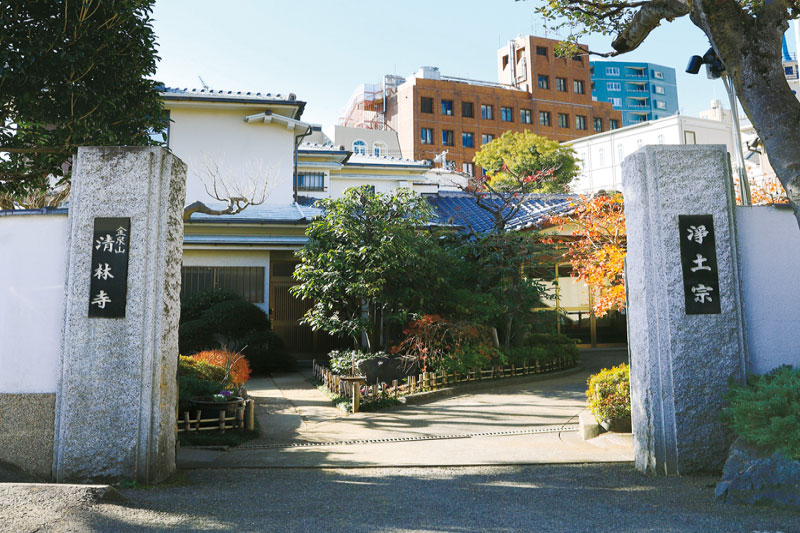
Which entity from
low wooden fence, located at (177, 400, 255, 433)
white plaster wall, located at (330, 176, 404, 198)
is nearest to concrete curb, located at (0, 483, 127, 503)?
low wooden fence, located at (177, 400, 255, 433)

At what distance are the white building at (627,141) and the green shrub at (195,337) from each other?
27.6 meters

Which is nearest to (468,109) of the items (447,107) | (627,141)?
(447,107)

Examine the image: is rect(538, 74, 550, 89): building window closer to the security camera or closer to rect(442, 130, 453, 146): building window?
rect(442, 130, 453, 146): building window

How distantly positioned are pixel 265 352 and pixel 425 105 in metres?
35.6

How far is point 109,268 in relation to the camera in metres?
5.11

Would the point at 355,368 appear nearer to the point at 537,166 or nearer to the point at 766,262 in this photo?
the point at 766,262

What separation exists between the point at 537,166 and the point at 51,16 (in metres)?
26.0

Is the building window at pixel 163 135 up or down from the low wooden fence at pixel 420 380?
up

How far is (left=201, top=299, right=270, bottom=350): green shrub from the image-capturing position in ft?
41.5

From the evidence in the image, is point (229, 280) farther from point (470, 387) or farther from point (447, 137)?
point (447, 137)

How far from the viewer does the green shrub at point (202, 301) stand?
1293 centimetres

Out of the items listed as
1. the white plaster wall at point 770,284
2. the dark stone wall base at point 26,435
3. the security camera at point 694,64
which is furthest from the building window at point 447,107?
the dark stone wall base at point 26,435

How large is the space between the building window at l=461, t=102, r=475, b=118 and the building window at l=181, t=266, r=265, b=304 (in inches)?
1370

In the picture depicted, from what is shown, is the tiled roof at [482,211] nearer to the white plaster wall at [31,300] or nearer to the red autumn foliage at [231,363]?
the red autumn foliage at [231,363]
